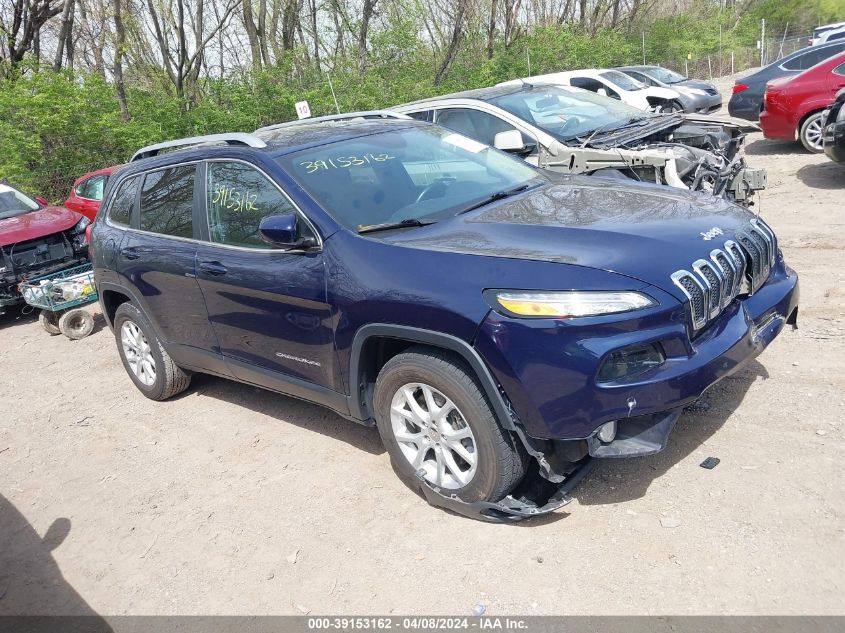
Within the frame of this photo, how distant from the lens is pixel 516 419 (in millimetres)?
3227

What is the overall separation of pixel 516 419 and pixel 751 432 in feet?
5.08

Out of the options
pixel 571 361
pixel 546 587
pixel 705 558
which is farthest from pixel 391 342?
pixel 705 558

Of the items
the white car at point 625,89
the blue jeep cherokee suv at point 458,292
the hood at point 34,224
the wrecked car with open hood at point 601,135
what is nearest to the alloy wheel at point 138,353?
the blue jeep cherokee suv at point 458,292

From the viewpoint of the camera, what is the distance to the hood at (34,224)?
8828 mm

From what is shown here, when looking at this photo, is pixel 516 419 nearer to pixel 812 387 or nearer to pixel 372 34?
pixel 812 387

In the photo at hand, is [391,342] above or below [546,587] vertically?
above

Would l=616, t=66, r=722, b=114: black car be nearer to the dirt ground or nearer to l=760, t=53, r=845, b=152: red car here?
l=760, t=53, r=845, b=152: red car

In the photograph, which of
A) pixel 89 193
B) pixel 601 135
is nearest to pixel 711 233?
pixel 601 135

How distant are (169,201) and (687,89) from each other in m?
18.2

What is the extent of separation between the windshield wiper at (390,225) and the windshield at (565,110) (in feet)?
13.3

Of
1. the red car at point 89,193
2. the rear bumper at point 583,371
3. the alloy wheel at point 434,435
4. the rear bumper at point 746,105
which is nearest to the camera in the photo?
the rear bumper at point 583,371

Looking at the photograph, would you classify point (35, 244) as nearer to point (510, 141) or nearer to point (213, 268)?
point (213, 268)

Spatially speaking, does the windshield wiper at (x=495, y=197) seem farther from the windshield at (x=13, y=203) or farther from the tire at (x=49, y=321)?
the windshield at (x=13, y=203)

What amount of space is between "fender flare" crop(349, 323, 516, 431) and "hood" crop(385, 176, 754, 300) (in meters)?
0.41
